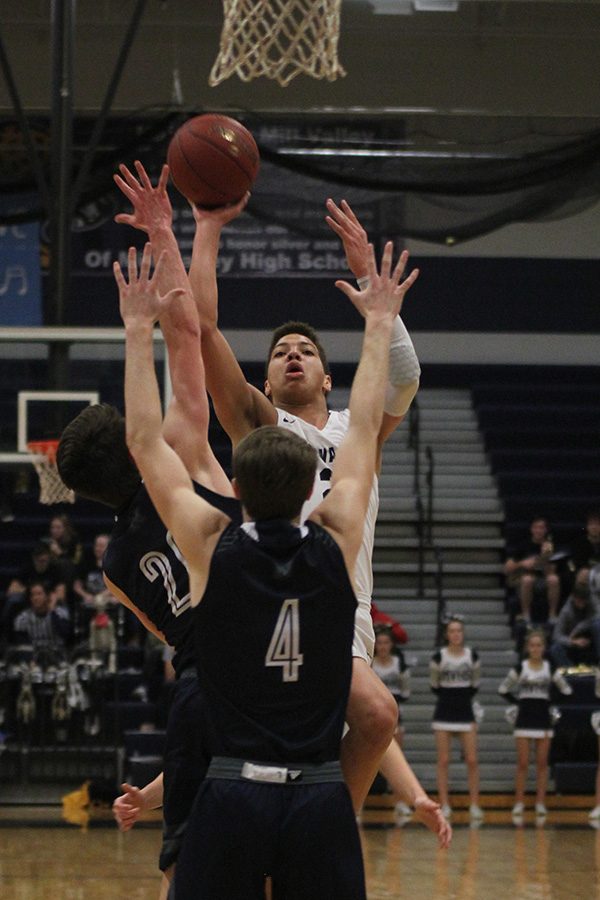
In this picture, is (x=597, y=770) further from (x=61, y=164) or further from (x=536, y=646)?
(x=61, y=164)

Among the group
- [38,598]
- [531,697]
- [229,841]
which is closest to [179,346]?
[229,841]

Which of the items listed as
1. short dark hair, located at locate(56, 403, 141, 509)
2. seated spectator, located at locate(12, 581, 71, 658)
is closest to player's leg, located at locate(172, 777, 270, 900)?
short dark hair, located at locate(56, 403, 141, 509)

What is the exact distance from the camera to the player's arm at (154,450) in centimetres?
311

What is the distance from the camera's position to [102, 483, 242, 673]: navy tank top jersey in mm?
3740

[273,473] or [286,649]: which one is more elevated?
[273,473]

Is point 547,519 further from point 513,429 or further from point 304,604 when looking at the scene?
point 304,604

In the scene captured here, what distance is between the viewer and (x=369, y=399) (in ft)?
10.9

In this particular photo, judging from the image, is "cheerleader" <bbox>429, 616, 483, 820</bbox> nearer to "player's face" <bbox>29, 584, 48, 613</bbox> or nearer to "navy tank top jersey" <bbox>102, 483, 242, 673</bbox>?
"player's face" <bbox>29, 584, 48, 613</bbox>

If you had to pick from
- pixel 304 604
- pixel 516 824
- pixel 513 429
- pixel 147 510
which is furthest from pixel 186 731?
pixel 513 429

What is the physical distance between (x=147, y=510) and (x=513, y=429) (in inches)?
604

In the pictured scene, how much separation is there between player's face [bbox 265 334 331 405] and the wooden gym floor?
451cm

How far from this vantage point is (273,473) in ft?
10.1

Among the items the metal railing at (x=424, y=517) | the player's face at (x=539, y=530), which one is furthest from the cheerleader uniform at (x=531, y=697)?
the player's face at (x=539, y=530)

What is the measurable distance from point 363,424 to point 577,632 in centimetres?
1183
